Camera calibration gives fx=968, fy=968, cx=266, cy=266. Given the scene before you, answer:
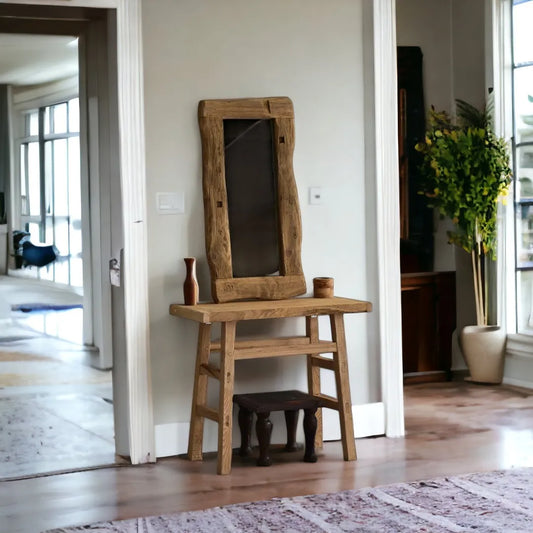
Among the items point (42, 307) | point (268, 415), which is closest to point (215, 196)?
point (268, 415)

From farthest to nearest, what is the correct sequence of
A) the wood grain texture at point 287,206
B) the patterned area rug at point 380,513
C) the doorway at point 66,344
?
the doorway at point 66,344 < the wood grain texture at point 287,206 < the patterned area rug at point 380,513

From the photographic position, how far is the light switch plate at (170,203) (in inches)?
197

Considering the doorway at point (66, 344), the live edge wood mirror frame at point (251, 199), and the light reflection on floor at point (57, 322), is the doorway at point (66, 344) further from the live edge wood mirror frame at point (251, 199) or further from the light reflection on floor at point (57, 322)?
the live edge wood mirror frame at point (251, 199)

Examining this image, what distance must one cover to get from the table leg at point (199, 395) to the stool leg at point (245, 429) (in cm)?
20

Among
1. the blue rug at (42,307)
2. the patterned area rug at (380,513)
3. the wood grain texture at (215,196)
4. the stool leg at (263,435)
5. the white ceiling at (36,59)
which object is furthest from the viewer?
the blue rug at (42,307)

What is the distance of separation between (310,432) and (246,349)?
0.55 meters

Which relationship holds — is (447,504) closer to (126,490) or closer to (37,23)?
(126,490)

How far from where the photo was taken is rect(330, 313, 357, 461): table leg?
4.86 m

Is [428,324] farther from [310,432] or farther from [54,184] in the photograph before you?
[54,184]

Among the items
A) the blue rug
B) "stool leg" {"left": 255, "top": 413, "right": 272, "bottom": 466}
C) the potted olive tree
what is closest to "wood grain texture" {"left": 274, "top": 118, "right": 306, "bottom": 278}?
"stool leg" {"left": 255, "top": 413, "right": 272, "bottom": 466}

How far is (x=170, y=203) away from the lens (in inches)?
198

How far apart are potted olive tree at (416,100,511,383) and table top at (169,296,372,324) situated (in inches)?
86.4

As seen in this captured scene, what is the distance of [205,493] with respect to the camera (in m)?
4.33

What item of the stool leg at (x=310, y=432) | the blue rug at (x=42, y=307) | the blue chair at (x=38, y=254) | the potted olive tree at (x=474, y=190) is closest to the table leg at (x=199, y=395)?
the stool leg at (x=310, y=432)
